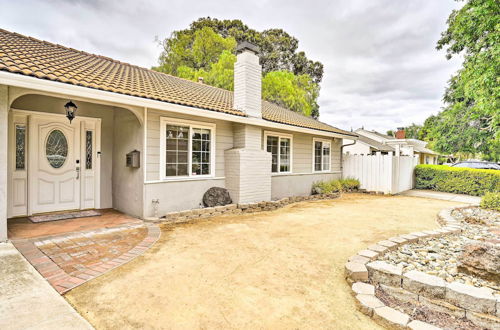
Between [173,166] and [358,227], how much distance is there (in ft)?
15.6

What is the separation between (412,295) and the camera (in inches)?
112

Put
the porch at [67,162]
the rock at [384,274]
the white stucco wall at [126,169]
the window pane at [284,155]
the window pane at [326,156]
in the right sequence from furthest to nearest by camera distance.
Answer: the window pane at [326,156]
the window pane at [284,155]
the white stucco wall at [126,169]
the porch at [67,162]
the rock at [384,274]

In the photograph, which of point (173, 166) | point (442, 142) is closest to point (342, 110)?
point (442, 142)

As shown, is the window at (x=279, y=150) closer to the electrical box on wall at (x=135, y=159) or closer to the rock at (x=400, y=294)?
the electrical box on wall at (x=135, y=159)

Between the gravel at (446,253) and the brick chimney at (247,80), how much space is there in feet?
17.7

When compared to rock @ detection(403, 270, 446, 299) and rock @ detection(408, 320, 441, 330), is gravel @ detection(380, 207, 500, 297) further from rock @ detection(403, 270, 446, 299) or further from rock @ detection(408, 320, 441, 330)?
rock @ detection(408, 320, 441, 330)

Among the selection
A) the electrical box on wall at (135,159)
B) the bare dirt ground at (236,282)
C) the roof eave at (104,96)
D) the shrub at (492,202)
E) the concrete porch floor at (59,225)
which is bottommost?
the bare dirt ground at (236,282)

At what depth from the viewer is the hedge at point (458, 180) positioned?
10.6m

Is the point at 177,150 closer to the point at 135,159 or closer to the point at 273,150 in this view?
the point at 135,159

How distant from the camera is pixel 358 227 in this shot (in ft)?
18.7

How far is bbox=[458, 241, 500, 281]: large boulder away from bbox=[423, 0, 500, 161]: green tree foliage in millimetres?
6564

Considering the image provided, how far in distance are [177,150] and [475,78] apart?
1009 cm

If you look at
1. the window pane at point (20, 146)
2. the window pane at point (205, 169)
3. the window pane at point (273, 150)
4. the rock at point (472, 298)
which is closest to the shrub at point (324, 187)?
the window pane at point (273, 150)

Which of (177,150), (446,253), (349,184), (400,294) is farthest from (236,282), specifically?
(349,184)
